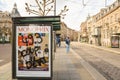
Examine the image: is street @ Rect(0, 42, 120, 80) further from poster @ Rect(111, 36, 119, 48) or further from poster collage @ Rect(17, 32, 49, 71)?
poster @ Rect(111, 36, 119, 48)

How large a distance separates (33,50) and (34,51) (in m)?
0.05

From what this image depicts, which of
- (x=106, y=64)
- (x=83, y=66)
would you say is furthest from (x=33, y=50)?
(x=106, y=64)

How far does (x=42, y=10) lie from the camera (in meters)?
23.0

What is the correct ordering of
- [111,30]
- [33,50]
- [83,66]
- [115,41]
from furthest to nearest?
[111,30] → [115,41] → [83,66] → [33,50]

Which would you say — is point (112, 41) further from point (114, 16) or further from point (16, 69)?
point (16, 69)

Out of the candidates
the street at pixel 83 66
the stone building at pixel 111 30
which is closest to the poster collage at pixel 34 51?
the street at pixel 83 66

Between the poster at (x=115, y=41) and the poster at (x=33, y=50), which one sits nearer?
the poster at (x=33, y=50)

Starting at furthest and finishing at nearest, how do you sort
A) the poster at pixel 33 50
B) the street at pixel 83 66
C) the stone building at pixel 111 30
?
the stone building at pixel 111 30 < the street at pixel 83 66 < the poster at pixel 33 50

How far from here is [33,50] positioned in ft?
36.3

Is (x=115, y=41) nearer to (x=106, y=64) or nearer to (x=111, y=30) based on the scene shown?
(x=111, y=30)

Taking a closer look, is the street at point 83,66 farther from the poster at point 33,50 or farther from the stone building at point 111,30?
the stone building at point 111,30

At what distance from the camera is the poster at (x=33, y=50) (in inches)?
432

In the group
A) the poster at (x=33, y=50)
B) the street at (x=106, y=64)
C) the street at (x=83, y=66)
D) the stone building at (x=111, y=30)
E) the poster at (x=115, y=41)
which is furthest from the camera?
the stone building at (x=111, y=30)

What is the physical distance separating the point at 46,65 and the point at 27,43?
3.29 ft
